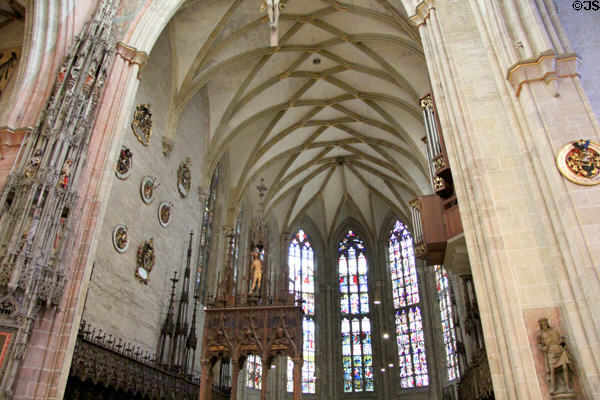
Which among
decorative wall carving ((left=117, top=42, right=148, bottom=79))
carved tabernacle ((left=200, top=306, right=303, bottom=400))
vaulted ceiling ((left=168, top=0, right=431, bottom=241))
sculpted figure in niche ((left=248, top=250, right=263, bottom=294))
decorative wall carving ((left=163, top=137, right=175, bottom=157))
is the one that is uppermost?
vaulted ceiling ((left=168, top=0, right=431, bottom=241))

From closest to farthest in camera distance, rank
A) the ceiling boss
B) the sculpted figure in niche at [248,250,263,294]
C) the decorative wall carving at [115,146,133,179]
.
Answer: the ceiling boss → the decorative wall carving at [115,146,133,179] → the sculpted figure in niche at [248,250,263,294]

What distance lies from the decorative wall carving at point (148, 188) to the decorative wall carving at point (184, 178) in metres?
1.65

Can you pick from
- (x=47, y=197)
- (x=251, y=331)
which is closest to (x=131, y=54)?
(x=47, y=197)

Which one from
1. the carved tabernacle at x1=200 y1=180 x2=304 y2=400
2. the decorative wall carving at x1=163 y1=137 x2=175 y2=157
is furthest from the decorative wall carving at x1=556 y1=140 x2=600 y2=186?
the decorative wall carving at x1=163 y1=137 x2=175 y2=157

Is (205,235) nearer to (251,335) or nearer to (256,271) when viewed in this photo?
(256,271)

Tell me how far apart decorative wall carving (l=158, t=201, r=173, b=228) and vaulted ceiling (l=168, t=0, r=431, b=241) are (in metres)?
2.57

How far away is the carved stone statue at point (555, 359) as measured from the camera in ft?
19.0

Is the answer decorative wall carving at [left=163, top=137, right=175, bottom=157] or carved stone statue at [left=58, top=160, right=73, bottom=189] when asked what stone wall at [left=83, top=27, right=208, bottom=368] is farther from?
carved stone statue at [left=58, top=160, right=73, bottom=189]

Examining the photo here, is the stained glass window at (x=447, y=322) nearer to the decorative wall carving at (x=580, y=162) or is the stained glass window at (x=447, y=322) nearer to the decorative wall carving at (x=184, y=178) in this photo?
the decorative wall carving at (x=184, y=178)

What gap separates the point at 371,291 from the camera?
81.8ft

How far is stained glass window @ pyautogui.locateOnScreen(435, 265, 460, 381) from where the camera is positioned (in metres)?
19.9

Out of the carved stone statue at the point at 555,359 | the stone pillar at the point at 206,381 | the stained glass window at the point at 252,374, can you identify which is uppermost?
the stained glass window at the point at 252,374

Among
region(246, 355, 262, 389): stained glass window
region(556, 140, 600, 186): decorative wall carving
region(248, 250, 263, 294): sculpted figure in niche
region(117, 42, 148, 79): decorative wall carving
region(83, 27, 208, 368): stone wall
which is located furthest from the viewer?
region(246, 355, 262, 389): stained glass window

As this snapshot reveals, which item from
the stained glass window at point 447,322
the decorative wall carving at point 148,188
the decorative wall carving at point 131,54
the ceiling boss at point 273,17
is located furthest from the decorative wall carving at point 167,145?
the stained glass window at point 447,322
